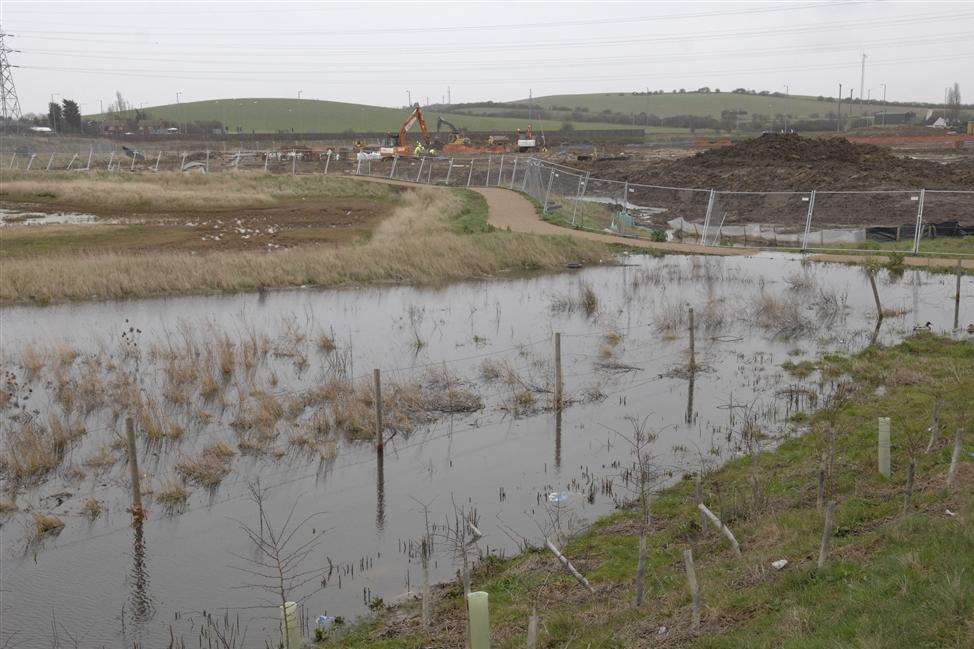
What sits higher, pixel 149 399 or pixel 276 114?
pixel 276 114

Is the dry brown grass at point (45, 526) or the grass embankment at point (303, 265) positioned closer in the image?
the dry brown grass at point (45, 526)

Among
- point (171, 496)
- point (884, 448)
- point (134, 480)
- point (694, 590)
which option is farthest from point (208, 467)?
point (884, 448)

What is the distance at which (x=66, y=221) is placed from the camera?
46.0 metres

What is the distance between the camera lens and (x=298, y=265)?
3161 cm

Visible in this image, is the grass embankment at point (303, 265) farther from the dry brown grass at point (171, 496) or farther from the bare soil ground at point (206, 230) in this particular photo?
the dry brown grass at point (171, 496)

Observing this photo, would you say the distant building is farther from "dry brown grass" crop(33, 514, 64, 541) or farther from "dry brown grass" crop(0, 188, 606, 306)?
"dry brown grass" crop(33, 514, 64, 541)

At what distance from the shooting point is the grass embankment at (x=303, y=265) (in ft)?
93.8

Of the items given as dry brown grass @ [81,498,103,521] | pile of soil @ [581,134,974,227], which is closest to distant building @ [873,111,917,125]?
pile of soil @ [581,134,974,227]

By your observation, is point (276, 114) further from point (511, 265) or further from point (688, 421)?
point (688, 421)

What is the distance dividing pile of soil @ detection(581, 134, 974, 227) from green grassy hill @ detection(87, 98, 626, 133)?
94.5 meters

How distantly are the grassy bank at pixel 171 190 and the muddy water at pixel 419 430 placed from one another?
26.0m

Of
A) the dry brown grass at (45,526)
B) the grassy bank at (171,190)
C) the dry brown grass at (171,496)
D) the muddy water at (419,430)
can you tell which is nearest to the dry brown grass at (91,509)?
the muddy water at (419,430)

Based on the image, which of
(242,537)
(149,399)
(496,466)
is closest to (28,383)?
(149,399)

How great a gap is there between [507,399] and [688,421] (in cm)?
355
